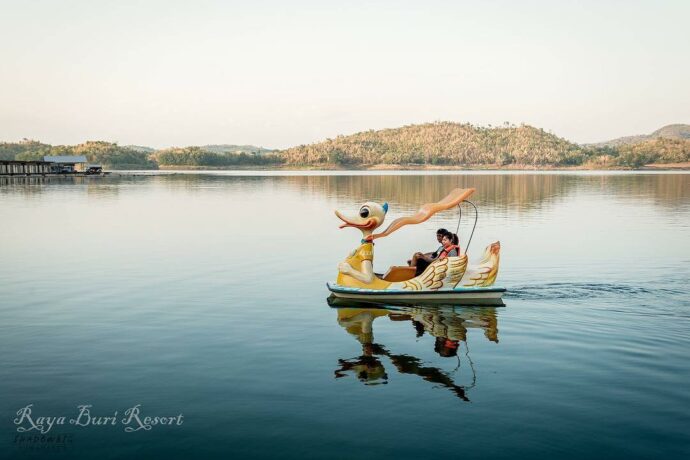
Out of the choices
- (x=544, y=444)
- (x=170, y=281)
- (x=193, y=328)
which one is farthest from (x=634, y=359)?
(x=170, y=281)

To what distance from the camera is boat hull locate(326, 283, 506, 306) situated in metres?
19.0

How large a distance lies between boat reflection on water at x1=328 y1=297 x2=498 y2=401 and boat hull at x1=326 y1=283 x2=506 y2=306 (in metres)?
0.23

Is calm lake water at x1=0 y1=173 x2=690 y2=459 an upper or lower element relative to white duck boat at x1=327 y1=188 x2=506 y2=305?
lower

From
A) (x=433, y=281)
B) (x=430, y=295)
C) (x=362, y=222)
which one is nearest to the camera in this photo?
(x=433, y=281)

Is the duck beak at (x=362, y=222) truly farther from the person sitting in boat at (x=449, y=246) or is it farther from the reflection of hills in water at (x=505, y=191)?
the reflection of hills in water at (x=505, y=191)

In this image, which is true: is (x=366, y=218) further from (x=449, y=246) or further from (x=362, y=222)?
(x=449, y=246)

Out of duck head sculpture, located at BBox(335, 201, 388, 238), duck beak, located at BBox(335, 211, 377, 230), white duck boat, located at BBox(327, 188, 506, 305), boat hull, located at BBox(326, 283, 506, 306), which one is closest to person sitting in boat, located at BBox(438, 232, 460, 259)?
white duck boat, located at BBox(327, 188, 506, 305)

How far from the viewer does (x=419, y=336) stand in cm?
1597

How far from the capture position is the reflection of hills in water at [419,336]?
508 inches

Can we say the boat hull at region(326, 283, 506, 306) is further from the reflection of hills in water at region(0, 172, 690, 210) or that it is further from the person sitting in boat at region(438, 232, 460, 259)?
the reflection of hills in water at region(0, 172, 690, 210)

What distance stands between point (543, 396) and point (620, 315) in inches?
287

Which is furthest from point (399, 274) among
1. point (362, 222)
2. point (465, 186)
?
point (465, 186)

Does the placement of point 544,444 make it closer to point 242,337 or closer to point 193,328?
point 242,337

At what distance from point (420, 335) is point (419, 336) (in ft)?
0.33
